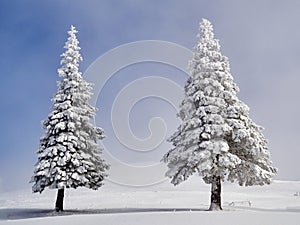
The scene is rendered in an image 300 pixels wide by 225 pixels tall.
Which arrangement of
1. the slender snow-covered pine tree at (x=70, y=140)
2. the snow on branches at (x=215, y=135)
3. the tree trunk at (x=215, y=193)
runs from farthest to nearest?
1. the slender snow-covered pine tree at (x=70, y=140)
2. the tree trunk at (x=215, y=193)
3. the snow on branches at (x=215, y=135)

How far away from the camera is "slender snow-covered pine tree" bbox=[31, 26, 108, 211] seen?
23.9m

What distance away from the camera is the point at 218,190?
2227cm

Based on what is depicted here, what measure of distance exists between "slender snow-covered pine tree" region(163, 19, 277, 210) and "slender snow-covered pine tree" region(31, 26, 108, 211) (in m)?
5.66

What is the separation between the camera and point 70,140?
24.5 meters

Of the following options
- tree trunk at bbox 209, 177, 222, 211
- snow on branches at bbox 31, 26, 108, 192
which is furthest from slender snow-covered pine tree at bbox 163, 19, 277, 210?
snow on branches at bbox 31, 26, 108, 192

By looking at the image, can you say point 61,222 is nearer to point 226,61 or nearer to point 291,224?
point 291,224

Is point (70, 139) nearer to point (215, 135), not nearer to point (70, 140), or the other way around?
point (70, 140)

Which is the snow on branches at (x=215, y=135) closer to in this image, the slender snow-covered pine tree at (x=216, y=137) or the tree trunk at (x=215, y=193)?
the slender snow-covered pine tree at (x=216, y=137)

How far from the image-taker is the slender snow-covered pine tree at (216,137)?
21.3m

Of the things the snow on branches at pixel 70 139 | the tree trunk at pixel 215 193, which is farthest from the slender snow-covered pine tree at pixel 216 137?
the snow on branches at pixel 70 139

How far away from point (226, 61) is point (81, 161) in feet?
37.5

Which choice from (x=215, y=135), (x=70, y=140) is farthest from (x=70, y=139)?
(x=215, y=135)

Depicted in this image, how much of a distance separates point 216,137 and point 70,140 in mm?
9471

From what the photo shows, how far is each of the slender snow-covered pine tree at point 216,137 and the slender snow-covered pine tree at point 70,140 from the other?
566 cm
